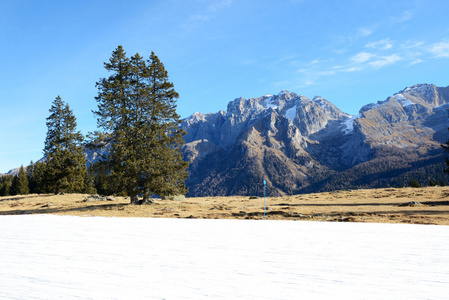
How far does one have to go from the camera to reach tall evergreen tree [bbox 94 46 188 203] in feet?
83.1

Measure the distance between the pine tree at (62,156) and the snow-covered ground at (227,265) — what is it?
114ft

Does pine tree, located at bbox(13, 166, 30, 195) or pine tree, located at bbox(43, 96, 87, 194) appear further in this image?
pine tree, located at bbox(13, 166, 30, 195)

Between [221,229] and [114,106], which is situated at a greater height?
[114,106]

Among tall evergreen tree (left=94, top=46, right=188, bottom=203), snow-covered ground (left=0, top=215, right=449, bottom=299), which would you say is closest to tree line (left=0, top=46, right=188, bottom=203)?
tall evergreen tree (left=94, top=46, right=188, bottom=203)

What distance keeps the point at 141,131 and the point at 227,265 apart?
21.6 m

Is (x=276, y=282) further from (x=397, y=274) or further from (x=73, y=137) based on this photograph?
(x=73, y=137)

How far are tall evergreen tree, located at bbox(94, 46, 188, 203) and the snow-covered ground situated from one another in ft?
45.2

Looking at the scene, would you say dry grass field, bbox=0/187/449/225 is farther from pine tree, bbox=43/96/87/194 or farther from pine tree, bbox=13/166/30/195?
pine tree, bbox=13/166/30/195

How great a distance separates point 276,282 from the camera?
18.5ft

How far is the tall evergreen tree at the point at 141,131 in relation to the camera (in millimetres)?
25328

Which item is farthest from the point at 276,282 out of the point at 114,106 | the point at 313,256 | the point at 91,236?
the point at 114,106

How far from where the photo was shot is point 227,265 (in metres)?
6.84

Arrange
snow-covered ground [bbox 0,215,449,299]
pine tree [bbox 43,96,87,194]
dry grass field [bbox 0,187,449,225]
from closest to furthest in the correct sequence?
snow-covered ground [bbox 0,215,449,299], dry grass field [bbox 0,187,449,225], pine tree [bbox 43,96,87,194]

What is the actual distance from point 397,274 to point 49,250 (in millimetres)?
9106
